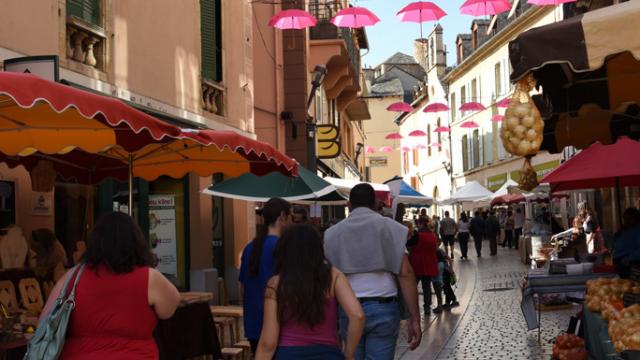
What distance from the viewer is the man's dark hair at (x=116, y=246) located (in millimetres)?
4422

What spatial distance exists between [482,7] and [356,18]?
289cm

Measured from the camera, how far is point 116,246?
442cm

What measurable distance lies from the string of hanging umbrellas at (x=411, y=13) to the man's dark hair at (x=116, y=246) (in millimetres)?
13479

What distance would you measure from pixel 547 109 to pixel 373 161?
260 ft

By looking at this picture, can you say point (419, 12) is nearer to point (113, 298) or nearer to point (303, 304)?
point (303, 304)

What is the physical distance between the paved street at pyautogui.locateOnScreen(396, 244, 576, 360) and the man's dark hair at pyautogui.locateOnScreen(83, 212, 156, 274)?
7178mm

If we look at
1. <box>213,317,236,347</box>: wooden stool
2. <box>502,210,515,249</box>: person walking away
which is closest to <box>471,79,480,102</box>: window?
<box>502,210,515,249</box>: person walking away

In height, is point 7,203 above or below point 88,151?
below

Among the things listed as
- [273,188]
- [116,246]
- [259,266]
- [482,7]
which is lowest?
[259,266]

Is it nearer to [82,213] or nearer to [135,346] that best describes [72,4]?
[82,213]

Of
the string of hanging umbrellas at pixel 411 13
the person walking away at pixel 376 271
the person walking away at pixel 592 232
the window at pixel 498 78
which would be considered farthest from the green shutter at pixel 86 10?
the window at pixel 498 78

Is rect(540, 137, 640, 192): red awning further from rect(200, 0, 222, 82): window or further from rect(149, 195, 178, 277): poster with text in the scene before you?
rect(200, 0, 222, 82): window

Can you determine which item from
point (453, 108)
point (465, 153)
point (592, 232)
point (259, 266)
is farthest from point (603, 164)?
point (453, 108)

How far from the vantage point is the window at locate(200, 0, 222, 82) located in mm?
16938
